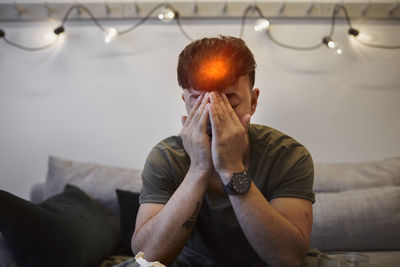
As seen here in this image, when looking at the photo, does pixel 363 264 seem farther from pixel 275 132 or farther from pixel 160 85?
pixel 160 85

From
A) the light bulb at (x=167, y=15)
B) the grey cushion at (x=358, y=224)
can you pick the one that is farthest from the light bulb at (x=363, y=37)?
the light bulb at (x=167, y=15)

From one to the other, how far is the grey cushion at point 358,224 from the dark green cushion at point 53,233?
95cm

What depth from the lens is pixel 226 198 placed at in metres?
1.41

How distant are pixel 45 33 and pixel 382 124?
1998mm

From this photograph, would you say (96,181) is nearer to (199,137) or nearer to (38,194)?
(38,194)

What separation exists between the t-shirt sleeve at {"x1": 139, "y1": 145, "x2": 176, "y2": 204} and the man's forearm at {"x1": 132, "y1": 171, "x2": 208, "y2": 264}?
8 cm

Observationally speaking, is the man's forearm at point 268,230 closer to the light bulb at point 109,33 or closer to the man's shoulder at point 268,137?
the man's shoulder at point 268,137

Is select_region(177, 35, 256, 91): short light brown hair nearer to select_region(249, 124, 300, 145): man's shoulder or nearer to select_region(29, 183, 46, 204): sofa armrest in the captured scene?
select_region(249, 124, 300, 145): man's shoulder

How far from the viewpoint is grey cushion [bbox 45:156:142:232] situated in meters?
2.12

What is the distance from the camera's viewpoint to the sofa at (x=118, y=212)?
1497 mm

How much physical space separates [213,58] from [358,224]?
3.61ft

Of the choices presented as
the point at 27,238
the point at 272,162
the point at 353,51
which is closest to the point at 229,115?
the point at 272,162

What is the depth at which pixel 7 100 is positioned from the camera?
8.13 feet

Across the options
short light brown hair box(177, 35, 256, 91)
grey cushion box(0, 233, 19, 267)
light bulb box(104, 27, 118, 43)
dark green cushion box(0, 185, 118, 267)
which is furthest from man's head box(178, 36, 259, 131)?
light bulb box(104, 27, 118, 43)
